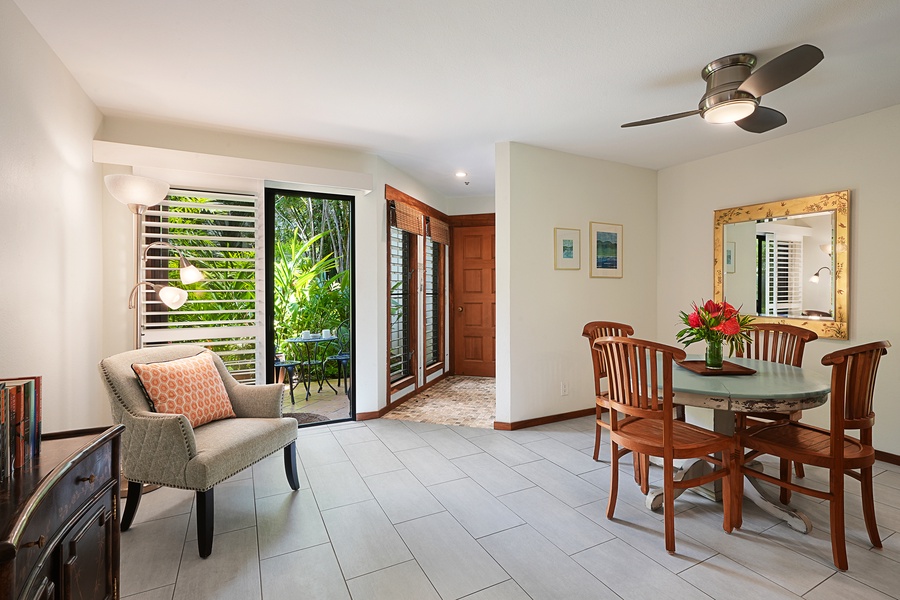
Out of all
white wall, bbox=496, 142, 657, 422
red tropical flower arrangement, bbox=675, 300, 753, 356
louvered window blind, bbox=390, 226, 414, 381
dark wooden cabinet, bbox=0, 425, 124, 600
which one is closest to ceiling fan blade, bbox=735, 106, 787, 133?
red tropical flower arrangement, bbox=675, 300, 753, 356

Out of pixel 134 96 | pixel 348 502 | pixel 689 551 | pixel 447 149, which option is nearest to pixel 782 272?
pixel 689 551

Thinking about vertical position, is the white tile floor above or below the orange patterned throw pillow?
below

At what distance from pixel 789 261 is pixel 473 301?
3.66m

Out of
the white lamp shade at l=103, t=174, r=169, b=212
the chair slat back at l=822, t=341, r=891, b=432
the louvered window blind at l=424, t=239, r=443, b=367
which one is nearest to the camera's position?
the chair slat back at l=822, t=341, r=891, b=432

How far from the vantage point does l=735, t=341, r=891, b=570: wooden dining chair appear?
1.92m

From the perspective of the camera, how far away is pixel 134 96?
9.61 ft

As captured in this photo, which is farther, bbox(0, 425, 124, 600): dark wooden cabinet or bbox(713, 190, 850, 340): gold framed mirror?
bbox(713, 190, 850, 340): gold framed mirror

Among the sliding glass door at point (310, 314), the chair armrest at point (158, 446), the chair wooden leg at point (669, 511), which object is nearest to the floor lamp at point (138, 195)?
the chair armrest at point (158, 446)

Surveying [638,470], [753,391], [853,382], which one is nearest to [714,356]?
[753,391]

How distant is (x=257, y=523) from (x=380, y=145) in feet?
10.2

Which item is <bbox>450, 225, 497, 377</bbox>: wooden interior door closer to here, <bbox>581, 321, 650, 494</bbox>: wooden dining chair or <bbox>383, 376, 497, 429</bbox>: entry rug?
<bbox>383, 376, 497, 429</bbox>: entry rug

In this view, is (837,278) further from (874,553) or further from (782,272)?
(874,553)

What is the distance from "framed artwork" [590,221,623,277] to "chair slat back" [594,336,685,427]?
2201 millimetres

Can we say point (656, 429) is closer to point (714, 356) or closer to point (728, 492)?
point (728, 492)
